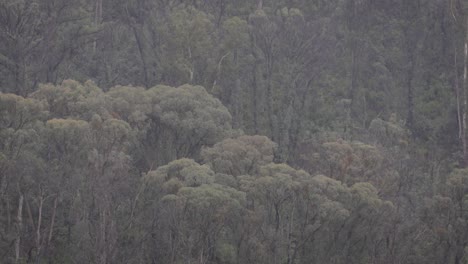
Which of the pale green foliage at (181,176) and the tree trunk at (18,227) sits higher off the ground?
the pale green foliage at (181,176)

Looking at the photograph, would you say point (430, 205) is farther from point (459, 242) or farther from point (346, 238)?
point (346, 238)

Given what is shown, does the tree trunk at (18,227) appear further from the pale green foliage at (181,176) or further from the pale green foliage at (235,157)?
the pale green foliage at (235,157)

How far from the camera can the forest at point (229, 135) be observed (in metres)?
34.8

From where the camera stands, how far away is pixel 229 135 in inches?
1598

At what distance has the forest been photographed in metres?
34.8

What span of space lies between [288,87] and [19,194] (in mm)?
24197

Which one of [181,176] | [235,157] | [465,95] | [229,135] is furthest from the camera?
[465,95]

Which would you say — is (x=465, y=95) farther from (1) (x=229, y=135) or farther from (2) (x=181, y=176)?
(2) (x=181, y=176)

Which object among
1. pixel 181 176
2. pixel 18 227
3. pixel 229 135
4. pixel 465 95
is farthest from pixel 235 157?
pixel 465 95

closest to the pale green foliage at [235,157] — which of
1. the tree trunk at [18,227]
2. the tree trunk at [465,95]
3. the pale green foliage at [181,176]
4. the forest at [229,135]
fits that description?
the forest at [229,135]

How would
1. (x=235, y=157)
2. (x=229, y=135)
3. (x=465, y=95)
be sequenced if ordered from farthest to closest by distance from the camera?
1. (x=465, y=95)
2. (x=229, y=135)
3. (x=235, y=157)

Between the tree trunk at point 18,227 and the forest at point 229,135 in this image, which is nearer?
the tree trunk at point 18,227

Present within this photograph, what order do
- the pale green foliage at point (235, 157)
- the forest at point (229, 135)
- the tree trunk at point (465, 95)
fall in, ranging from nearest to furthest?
the forest at point (229, 135), the pale green foliage at point (235, 157), the tree trunk at point (465, 95)

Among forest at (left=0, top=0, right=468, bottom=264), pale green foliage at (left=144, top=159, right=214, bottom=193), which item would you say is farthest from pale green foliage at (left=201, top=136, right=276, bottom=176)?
pale green foliage at (left=144, top=159, right=214, bottom=193)
